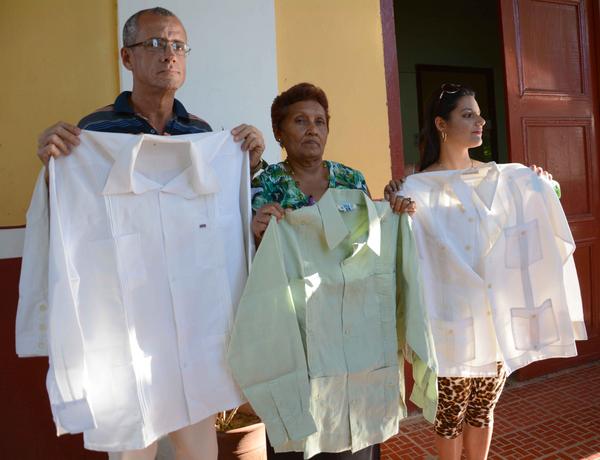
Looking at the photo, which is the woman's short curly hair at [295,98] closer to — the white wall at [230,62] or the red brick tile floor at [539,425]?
the white wall at [230,62]

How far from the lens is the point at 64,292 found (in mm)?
1547

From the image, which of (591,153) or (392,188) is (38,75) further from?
(591,153)

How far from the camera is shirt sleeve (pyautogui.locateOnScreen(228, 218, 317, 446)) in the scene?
69.3 inches

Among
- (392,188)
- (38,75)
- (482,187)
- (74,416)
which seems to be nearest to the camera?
(74,416)

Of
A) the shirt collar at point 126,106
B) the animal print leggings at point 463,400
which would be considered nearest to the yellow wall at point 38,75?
the shirt collar at point 126,106

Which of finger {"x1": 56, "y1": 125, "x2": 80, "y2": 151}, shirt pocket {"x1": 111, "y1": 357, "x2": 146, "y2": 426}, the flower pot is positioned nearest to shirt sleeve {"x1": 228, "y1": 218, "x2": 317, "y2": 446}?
shirt pocket {"x1": 111, "y1": 357, "x2": 146, "y2": 426}

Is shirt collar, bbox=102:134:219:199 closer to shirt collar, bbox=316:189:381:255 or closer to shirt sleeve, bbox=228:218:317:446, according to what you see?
shirt sleeve, bbox=228:218:317:446

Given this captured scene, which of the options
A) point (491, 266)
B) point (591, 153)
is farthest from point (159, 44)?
point (591, 153)

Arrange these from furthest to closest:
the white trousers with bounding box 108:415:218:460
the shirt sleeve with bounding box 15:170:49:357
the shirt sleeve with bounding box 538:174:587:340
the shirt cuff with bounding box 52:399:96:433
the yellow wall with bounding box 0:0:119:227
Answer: the yellow wall with bounding box 0:0:119:227 < the shirt sleeve with bounding box 538:174:587:340 < the white trousers with bounding box 108:415:218:460 < the shirt sleeve with bounding box 15:170:49:357 < the shirt cuff with bounding box 52:399:96:433

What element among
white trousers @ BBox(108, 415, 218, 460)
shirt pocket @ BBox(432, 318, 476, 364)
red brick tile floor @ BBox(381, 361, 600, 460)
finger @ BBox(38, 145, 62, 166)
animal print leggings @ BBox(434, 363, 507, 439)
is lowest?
red brick tile floor @ BBox(381, 361, 600, 460)

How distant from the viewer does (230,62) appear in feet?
9.90

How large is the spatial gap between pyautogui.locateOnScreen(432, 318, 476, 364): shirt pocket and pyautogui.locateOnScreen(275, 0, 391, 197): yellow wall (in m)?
1.39

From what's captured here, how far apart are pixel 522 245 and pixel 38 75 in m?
2.68

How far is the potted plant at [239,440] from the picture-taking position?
2516 millimetres
